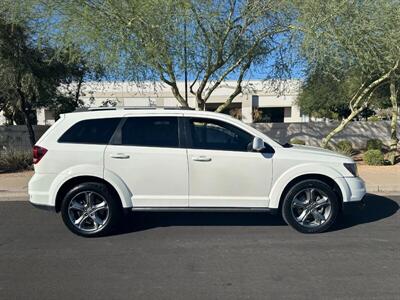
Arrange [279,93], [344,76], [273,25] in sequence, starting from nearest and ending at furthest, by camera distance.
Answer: [273,25], [344,76], [279,93]

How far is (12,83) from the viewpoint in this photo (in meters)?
12.5

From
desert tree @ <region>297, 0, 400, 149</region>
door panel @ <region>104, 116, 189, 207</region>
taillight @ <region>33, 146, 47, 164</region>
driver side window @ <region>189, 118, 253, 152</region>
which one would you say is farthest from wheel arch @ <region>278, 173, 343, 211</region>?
desert tree @ <region>297, 0, 400, 149</region>

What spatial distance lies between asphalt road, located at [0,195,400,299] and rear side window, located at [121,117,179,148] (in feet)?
4.45

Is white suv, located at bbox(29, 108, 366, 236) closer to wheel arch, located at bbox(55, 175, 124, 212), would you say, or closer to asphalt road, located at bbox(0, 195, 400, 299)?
wheel arch, located at bbox(55, 175, 124, 212)

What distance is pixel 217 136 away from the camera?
19.9ft

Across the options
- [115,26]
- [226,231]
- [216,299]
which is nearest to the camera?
[216,299]

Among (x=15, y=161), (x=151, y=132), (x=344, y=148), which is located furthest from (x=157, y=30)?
(x=344, y=148)

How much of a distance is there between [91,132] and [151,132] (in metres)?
0.87

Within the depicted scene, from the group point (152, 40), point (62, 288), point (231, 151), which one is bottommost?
point (62, 288)

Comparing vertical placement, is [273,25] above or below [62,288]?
above

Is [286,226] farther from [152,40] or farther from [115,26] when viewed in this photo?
[115,26]

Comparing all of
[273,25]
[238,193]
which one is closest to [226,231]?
[238,193]

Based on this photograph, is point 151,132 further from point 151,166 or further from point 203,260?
point 203,260

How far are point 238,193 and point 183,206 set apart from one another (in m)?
0.81
